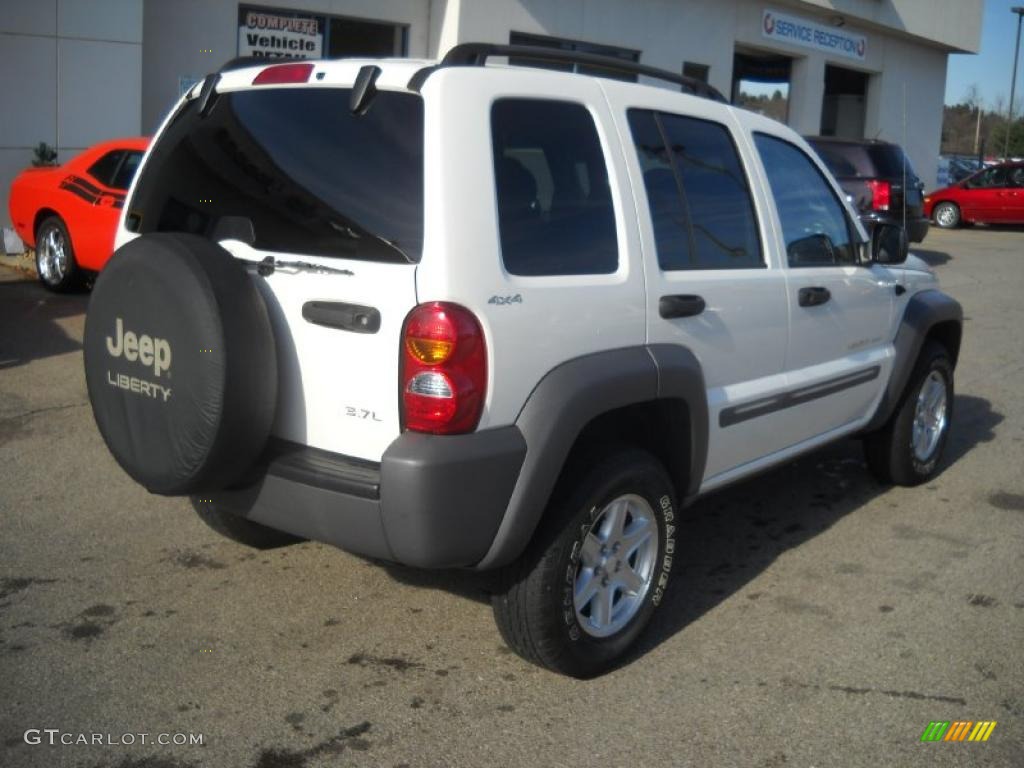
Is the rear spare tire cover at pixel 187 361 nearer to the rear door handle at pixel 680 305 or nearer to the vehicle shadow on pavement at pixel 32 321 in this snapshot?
the rear door handle at pixel 680 305

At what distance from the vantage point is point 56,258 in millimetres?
10797

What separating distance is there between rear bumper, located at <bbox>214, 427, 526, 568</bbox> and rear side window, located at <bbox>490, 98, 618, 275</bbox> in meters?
0.59

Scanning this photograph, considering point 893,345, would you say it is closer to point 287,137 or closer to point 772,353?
point 772,353

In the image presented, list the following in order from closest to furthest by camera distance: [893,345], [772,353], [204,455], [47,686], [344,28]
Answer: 1. [204,455]
2. [47,686]
3. [772,353]
4. [893,345]
5. [344,28]

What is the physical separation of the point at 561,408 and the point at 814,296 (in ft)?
6.10

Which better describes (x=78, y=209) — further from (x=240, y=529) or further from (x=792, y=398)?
(x=792, y=398)

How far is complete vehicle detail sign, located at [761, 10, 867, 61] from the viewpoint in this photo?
22.9m

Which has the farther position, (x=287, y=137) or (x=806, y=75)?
(x=806, y=75)

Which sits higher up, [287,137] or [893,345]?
[287,137]

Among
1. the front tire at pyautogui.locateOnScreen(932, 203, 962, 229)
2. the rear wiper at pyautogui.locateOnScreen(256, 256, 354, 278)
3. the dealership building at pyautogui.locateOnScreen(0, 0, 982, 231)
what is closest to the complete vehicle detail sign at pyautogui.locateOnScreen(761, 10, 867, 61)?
the dealership building at pyautogui.locateOnScreen(0, 0, 982, 231)

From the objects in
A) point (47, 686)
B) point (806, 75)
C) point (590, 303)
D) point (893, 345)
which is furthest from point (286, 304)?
point (806, 75)

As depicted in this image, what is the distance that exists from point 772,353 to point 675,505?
34.3 inches

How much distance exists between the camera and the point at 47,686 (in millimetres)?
3775

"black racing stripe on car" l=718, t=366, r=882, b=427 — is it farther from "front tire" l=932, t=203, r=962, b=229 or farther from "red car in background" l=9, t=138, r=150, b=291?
"front tire" l=932, t=203, r=962, b=229
